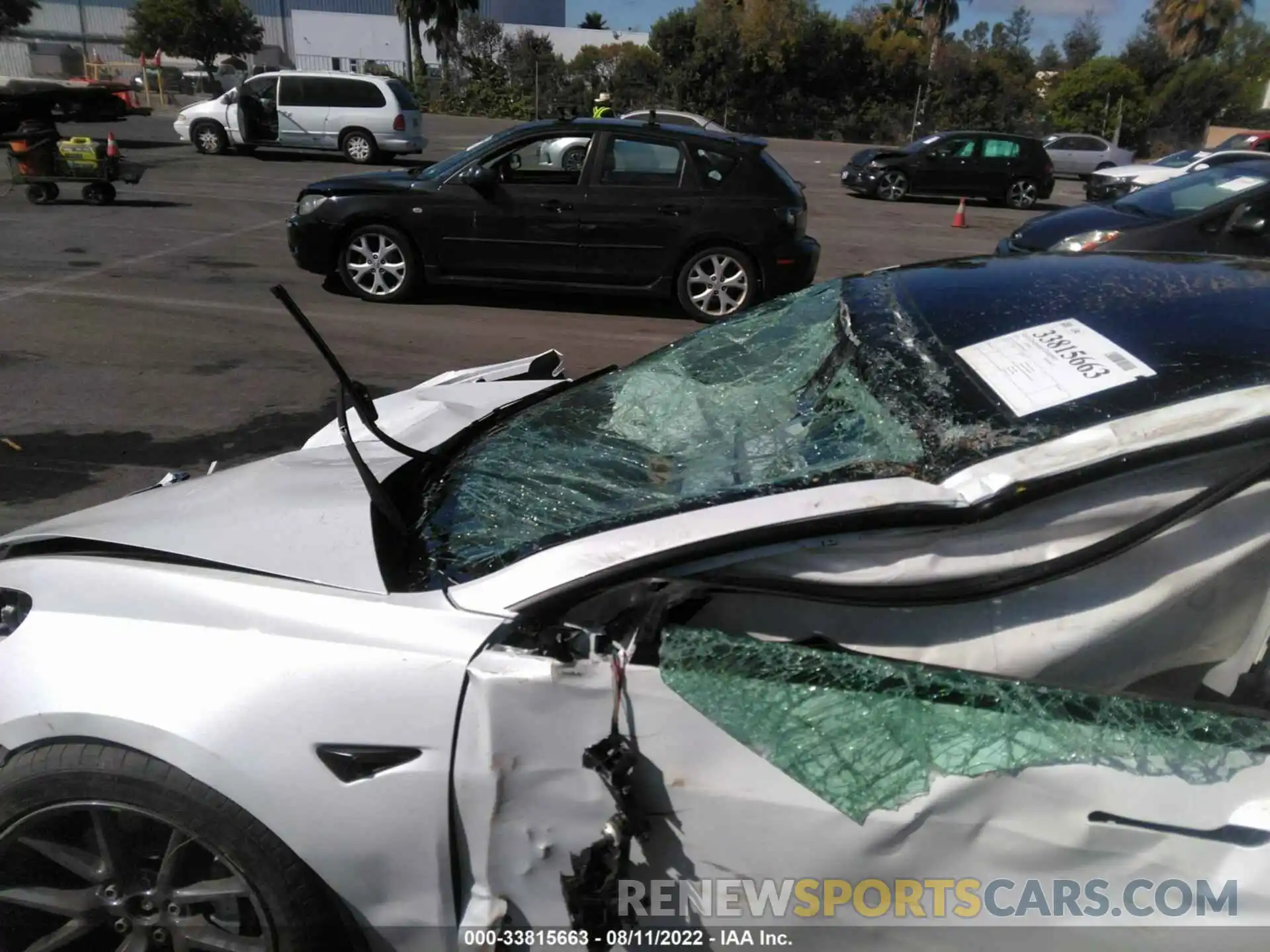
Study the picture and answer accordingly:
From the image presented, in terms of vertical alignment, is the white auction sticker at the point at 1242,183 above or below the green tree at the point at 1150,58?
below

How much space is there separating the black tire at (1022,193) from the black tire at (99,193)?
655 inches

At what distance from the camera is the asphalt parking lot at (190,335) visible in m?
5.19

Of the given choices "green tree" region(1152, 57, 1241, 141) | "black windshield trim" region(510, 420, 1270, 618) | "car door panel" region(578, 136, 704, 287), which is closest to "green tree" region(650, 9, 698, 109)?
"green tree" region(1152, 57, 1241, 141)

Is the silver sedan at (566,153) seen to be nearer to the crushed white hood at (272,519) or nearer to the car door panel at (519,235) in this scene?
the car door panel at (519,235)

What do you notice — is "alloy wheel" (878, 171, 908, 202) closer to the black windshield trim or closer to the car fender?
the black windshield trim

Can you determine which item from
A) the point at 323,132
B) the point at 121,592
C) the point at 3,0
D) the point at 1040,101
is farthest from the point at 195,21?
the point at 121,592

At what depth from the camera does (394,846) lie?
1658 mm

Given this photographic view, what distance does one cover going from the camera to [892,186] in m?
19.4

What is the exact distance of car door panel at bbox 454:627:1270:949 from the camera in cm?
143

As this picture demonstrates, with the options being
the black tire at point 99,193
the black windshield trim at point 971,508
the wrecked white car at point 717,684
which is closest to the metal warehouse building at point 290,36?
the black tire at point 99,193

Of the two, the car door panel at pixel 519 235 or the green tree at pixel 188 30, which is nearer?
the car door panel at pixel 519 235

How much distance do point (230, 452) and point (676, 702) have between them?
4.30 meters

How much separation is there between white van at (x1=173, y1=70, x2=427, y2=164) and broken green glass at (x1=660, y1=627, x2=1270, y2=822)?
20.9 meters

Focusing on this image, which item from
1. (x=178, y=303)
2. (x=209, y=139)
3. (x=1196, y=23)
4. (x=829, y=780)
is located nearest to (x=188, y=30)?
(x=209, y=139)
